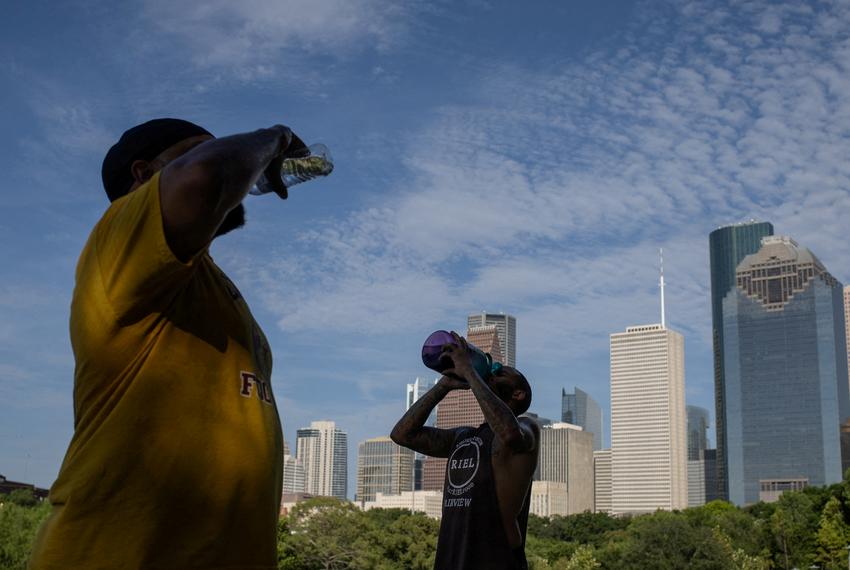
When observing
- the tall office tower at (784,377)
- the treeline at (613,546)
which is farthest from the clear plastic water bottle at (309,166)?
the tall office tower at (784,377)

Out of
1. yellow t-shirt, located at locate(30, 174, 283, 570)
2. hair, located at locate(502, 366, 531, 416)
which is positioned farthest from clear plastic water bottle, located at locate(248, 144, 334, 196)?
hair, located at locate(502, 366, 531, 416)

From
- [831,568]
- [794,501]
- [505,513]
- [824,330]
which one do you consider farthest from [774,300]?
[505,513]

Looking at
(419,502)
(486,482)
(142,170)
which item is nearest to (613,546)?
(486,482)

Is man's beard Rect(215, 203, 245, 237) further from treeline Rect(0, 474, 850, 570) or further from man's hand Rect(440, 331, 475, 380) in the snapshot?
treeline Rect(0, 474, 850, 570)

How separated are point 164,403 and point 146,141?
2.05 feet

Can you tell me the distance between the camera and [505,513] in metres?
4.74

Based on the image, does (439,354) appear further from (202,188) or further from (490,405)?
(202,188)

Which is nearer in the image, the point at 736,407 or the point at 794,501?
the point at 794,501

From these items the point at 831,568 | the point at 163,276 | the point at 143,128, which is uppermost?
the point at 143,128

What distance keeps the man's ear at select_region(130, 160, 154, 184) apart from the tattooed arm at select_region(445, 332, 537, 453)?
2737 mm

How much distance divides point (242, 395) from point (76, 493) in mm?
377

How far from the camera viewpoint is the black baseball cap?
81.0 inches

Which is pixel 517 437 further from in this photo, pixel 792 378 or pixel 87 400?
pixel 792 378

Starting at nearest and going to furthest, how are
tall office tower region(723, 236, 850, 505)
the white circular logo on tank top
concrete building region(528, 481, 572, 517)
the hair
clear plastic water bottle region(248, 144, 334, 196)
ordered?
clear plastic water bottle region(248, 144, 334, 196)
the white circular logo on tank top
the hair
tall office tower region(723, 236, 850, 505)
concrete building region(528, 481, 572, 517)
